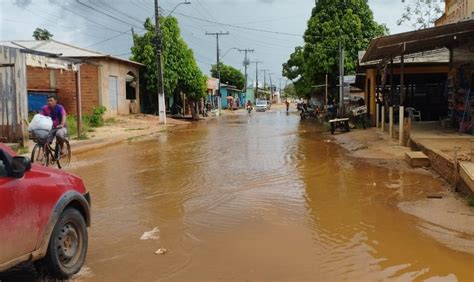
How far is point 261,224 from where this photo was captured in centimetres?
717

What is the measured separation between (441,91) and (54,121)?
882 inches

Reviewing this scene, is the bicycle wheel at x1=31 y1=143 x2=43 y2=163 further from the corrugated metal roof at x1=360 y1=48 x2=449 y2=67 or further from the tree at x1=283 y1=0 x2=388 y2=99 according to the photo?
the tree at x1=283 y1=0 x2=388 y2=99

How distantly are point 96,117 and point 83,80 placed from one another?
3.60 meters

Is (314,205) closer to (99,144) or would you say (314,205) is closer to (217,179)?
(217,179)

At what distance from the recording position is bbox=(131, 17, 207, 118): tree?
35.6 meters

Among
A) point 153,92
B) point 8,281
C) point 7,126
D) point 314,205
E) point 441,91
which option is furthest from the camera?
point 153,92

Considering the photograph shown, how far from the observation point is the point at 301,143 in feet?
64.7

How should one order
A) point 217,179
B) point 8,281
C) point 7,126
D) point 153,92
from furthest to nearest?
point 153,92, point 7,126, point 217,179, point 8,281

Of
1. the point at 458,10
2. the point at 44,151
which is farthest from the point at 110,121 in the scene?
the point at 458,10

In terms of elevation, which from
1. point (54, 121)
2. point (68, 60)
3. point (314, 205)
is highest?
point (68, 60)

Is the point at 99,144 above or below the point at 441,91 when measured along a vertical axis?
below

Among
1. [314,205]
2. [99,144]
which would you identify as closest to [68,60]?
[99,144]

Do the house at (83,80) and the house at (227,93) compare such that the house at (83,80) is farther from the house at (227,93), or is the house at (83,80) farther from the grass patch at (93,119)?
the house at (227,93)

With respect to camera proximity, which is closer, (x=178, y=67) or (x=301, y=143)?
(x=301, y=143)
